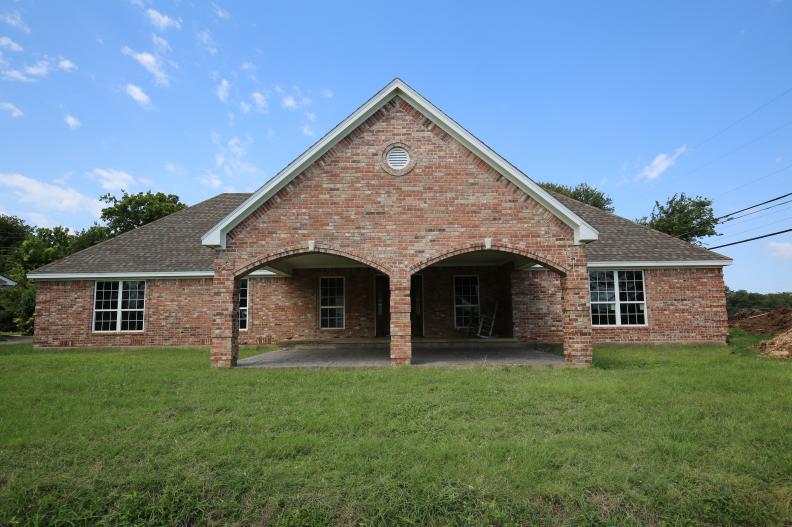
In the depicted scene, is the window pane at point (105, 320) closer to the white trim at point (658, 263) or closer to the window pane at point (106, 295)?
the window pane at point (106, 295)

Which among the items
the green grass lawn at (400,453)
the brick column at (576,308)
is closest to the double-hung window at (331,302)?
the green grass lawn at (400,453)

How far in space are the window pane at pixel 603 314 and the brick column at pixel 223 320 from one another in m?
12.1

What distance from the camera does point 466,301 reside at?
16.9 meters

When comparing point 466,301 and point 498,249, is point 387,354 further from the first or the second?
point 466,301

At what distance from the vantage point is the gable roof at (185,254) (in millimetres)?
15820

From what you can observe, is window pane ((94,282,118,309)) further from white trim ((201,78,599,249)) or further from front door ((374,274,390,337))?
front door ((374,274,390,337))

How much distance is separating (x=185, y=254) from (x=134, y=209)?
1065 inches

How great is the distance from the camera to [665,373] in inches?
373

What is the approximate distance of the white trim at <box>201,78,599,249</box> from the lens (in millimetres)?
10578

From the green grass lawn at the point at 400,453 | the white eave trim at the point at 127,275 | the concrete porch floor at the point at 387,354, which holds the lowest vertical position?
the green grass lawn at the point at 400,453

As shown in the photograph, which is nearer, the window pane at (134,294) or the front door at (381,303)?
the window pane at (134,294)

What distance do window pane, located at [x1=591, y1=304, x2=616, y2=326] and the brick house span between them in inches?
1.8

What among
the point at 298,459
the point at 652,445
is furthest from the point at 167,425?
the point at 652,445

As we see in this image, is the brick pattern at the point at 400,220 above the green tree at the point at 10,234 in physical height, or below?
below
